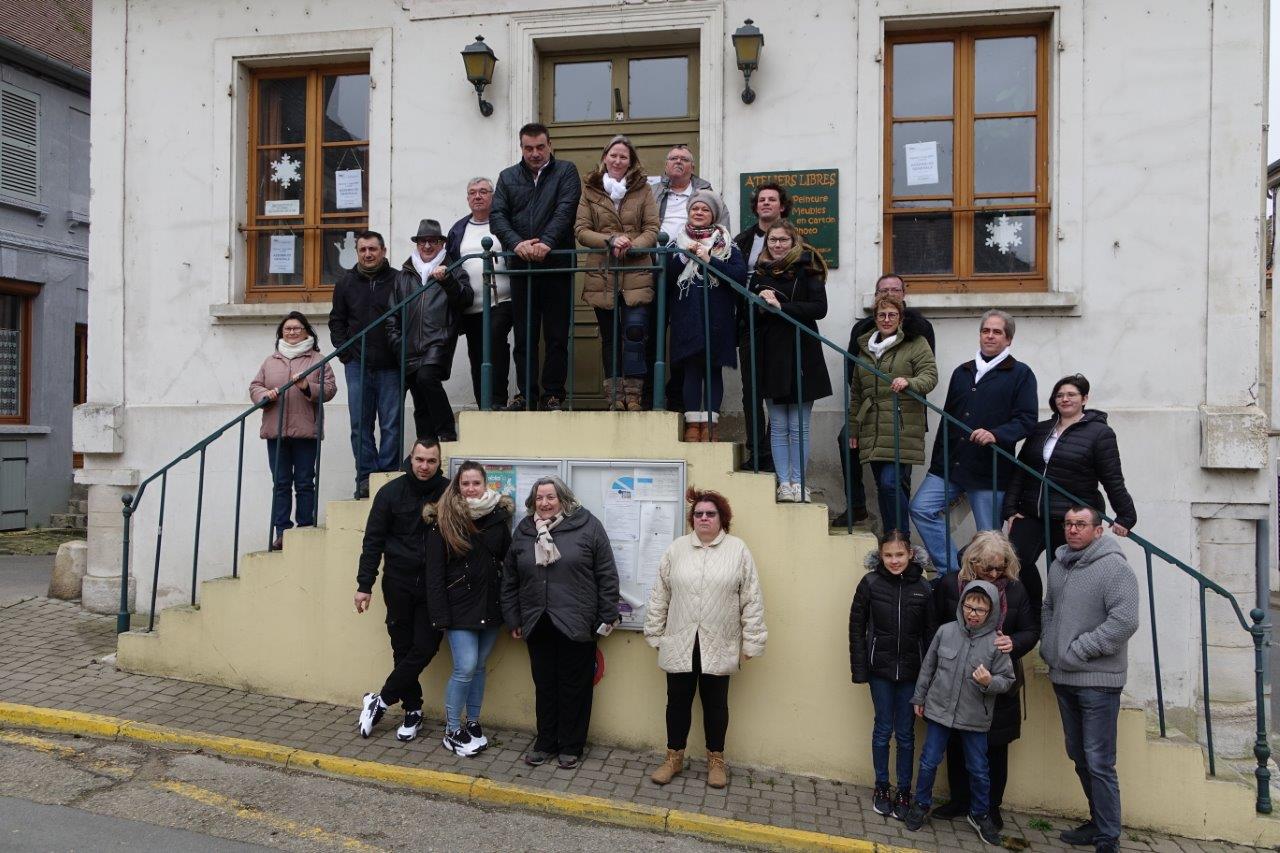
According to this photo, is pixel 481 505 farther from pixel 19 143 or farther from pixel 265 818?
pixel 19 143

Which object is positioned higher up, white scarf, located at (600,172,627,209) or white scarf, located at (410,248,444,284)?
white scarf, located at (600,172,627,209)

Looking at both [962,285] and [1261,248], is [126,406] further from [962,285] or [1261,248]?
[1261,248]

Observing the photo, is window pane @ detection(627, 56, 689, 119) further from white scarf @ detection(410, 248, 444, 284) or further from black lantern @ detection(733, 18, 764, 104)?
white scarf @ detection(410, 248, 444, 284)

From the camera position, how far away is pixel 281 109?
25.2 ft

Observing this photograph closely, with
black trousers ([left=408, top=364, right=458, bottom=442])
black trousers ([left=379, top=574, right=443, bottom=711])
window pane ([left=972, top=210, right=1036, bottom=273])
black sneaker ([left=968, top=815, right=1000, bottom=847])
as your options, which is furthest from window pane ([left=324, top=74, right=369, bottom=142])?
black sneaker ([left=968, top=815, right=1000, bottom=847])

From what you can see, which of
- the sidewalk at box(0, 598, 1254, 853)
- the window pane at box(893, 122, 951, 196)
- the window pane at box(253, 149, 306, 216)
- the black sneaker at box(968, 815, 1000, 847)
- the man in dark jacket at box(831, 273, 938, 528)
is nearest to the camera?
the black sneaker at box(968, 815, 1000, 847)

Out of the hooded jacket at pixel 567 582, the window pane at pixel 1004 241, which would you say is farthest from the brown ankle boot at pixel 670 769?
the window pane at pixel 1004 241

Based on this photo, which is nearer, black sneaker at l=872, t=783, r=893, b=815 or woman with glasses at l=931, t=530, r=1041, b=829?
woman with glasses at l=931, t=530, r=1041, b=829

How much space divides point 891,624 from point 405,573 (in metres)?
2.66

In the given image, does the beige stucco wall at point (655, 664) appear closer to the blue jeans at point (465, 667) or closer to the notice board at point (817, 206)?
the blue jeans at point (465, 667)

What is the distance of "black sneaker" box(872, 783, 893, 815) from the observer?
15.3 feet

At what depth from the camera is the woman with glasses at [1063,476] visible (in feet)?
15.8

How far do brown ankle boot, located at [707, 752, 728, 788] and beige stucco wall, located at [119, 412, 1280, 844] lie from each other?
0.32m

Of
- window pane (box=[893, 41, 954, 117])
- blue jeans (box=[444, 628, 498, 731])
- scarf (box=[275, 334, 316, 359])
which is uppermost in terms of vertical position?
window pane (box=[893, 41, 954, 117])
